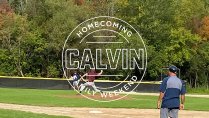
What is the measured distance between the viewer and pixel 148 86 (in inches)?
1455

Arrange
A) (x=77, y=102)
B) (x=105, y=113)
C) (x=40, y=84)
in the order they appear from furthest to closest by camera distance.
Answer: (x=40, y=84), (x=77, y=102), (x=105, y=113)

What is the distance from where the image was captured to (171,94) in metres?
11.3

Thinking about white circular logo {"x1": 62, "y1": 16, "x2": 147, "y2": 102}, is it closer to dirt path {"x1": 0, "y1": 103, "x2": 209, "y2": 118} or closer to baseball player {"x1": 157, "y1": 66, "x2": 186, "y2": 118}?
dirt path {"x1": 0, "y1": 103, "x2": 209, "y2": 118}

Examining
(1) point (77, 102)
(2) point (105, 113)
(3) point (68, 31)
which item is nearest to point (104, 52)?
(3) point (68, 31)

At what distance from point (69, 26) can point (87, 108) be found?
22769mm

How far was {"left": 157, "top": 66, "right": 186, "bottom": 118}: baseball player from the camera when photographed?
444 inches

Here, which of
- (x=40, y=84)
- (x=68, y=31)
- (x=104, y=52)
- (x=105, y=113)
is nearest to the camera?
(x=105, y=113)

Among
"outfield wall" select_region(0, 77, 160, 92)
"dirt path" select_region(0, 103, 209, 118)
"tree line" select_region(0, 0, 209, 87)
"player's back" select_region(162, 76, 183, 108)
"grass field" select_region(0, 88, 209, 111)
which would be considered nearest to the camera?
"player's back" select_region(162, 76, 183, 108)

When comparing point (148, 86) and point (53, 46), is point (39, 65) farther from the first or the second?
point (148, 86)

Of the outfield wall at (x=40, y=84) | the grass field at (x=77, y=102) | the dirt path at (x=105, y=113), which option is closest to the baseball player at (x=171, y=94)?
the dirt path at (x=105, y=113)

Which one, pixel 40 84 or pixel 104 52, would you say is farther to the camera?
pixel 104 52

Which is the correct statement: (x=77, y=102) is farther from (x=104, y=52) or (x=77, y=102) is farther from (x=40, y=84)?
(x=104, y=52)

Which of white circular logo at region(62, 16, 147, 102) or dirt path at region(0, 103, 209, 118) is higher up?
white circular logo at region(62, 16, 147, 102)

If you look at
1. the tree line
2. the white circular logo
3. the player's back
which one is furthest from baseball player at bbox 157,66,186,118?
the tree line
